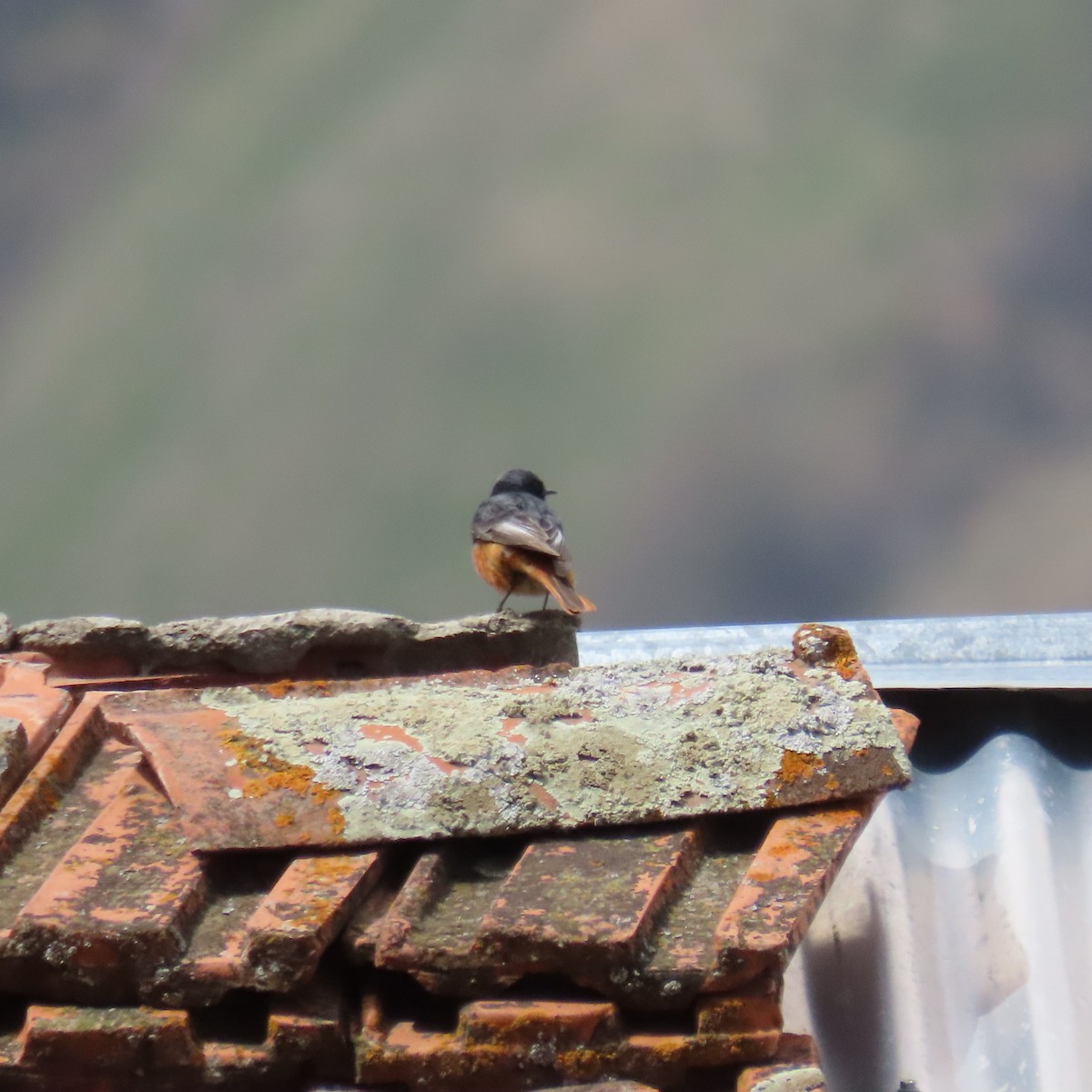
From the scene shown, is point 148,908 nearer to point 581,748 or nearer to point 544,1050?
point 544,1050

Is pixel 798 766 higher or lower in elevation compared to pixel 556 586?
lower

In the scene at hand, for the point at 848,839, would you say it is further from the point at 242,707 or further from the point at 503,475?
the point at 503,475

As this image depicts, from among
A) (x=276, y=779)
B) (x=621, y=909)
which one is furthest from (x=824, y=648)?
(x=276, y=779)

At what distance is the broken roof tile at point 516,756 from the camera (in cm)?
233

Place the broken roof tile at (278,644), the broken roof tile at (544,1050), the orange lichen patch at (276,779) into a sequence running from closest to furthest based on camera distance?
the broken roof tile at (544,1050)
the orange lichen patch at (276,779)
the broken roof tile at (278,644)

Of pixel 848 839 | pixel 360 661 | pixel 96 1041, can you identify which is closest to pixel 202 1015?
pixel 96 1041

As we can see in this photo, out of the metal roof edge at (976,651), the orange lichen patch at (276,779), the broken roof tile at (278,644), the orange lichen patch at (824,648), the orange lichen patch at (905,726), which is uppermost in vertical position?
the metal roof edge at (976,651)

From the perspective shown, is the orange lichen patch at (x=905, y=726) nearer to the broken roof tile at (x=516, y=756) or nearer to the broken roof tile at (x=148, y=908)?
the broken roof tile at (x=516, y=756)

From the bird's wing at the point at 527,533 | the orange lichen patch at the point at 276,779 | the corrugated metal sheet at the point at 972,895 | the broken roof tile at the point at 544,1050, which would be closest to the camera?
the broken roof tile at the point at 544,1050

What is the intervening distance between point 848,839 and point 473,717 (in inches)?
26.0

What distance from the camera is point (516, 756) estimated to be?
96.0 inches

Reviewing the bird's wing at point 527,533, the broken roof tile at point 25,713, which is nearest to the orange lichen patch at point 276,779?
the broken roof tile at point 25,713

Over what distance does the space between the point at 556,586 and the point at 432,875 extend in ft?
13.5

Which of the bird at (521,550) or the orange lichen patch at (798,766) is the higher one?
the bird at (521,550)
